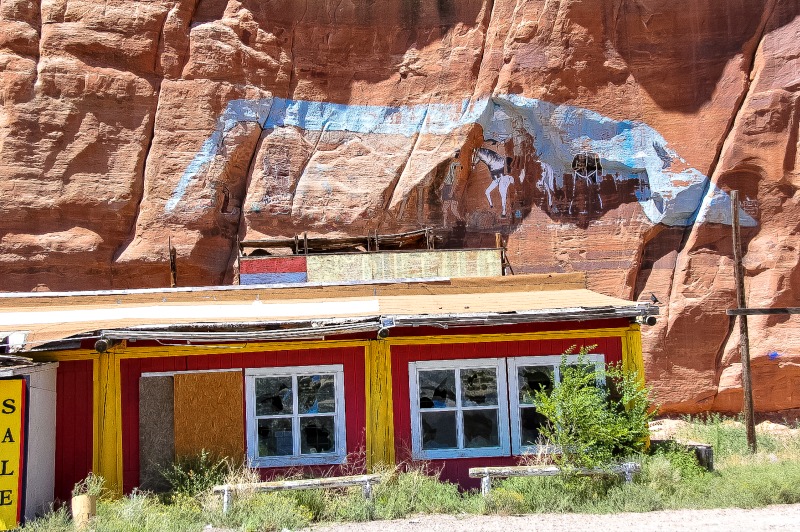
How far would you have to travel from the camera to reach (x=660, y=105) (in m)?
22.9

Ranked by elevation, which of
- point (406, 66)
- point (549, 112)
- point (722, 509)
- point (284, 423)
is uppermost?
point (406, 66)

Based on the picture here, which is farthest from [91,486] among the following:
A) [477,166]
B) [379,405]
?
[477,166]

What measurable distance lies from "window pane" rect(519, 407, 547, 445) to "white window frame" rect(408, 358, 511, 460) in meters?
0.26

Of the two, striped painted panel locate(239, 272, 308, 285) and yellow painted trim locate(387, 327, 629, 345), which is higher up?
striped painted panel locate(239, 272, 308, 285)

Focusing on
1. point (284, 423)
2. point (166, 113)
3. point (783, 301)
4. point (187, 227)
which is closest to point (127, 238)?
point (187, 227)

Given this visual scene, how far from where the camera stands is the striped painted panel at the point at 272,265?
16266 millimetres

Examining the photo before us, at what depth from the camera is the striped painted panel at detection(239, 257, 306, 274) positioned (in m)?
16.3

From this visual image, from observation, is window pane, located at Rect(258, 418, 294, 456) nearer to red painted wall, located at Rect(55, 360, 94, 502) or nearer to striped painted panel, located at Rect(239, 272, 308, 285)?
red painted wall, located at Rect(55, 360, 94, 502)

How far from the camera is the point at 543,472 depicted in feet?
31.7

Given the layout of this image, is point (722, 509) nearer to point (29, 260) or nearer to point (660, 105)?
point (660, 105)

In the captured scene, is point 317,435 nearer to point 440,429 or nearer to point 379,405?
point 379,405

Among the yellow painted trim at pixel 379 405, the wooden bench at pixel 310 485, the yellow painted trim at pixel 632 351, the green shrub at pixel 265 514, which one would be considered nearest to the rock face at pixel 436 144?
the yellow painted trim at pixel 632 351

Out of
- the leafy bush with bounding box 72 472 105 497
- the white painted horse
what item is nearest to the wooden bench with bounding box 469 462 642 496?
the leafy bush with bounding box 72 472 105 497

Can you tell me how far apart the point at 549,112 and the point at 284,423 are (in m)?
15.4
